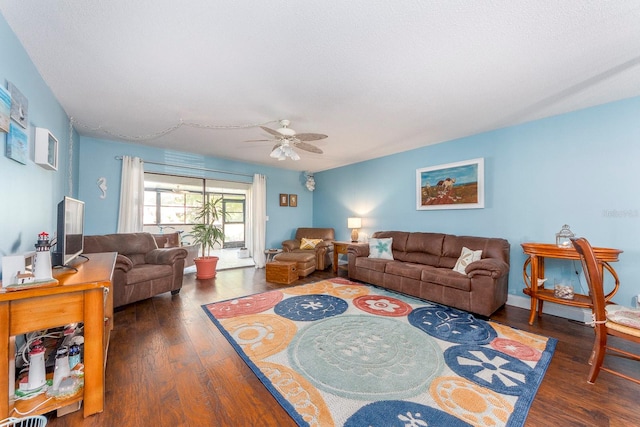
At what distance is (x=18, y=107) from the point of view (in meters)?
1.79

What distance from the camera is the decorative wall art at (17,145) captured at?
167 cm

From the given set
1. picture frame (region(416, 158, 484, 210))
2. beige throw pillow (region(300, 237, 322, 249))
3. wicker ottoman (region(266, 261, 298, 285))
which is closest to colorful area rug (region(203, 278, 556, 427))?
wicker ottoman (region(266, 261, 298, 285))

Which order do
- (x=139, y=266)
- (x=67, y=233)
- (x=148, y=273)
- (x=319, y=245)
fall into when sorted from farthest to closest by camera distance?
(x=319, y=245) → (x=139, y=266) → (x=148, y=273) → (x=67, y=233)

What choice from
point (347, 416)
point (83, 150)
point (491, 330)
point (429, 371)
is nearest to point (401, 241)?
point (491, 330)

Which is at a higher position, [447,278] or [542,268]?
[542,268]

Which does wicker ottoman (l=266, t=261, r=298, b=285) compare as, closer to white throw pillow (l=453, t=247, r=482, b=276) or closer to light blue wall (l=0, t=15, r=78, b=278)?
white throw pillow (l=453, t=247, r=482, b=276)

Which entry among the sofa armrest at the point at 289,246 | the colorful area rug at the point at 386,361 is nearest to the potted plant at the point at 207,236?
Result: the sofa armrest at the point at 289,246

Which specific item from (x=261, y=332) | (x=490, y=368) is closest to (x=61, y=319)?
(x=261, y=332)

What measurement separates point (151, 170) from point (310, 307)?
3.90 metres

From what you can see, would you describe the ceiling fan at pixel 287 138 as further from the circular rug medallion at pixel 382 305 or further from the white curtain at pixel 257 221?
the white curtain at pixel 257 221

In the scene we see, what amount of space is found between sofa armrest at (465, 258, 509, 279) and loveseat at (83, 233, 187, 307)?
3.90 meters

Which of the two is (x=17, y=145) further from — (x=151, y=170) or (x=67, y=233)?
(x=151, y=170)

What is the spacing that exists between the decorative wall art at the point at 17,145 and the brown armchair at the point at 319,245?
13.4 feet

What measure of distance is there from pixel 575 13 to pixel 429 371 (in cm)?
256
